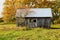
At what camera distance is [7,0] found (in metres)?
50.2

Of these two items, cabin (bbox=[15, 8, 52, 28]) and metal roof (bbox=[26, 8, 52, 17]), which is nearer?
cabin (bbox=[15, 8, 52, 28])

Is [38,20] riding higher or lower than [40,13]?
lower

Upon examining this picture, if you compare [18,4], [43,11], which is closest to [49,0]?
[18,4]

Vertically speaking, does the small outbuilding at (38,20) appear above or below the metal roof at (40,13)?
below

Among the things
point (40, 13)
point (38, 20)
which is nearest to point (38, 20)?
point (38, 20)

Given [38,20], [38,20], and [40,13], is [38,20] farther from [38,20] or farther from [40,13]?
[40,13]

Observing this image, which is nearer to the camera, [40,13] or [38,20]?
[38,20]

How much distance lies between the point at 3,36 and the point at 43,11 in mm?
14898

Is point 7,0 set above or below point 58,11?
above

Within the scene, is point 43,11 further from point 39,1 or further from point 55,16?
point 55,16

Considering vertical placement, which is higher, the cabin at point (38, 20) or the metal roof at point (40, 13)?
the metal roof at point (40, 13)

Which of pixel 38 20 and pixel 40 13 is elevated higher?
pixel 40 13

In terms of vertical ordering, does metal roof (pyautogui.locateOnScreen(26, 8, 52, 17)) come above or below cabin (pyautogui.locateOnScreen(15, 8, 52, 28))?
above

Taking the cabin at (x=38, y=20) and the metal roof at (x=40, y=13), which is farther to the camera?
the metal roof at (x=40, y=13)
